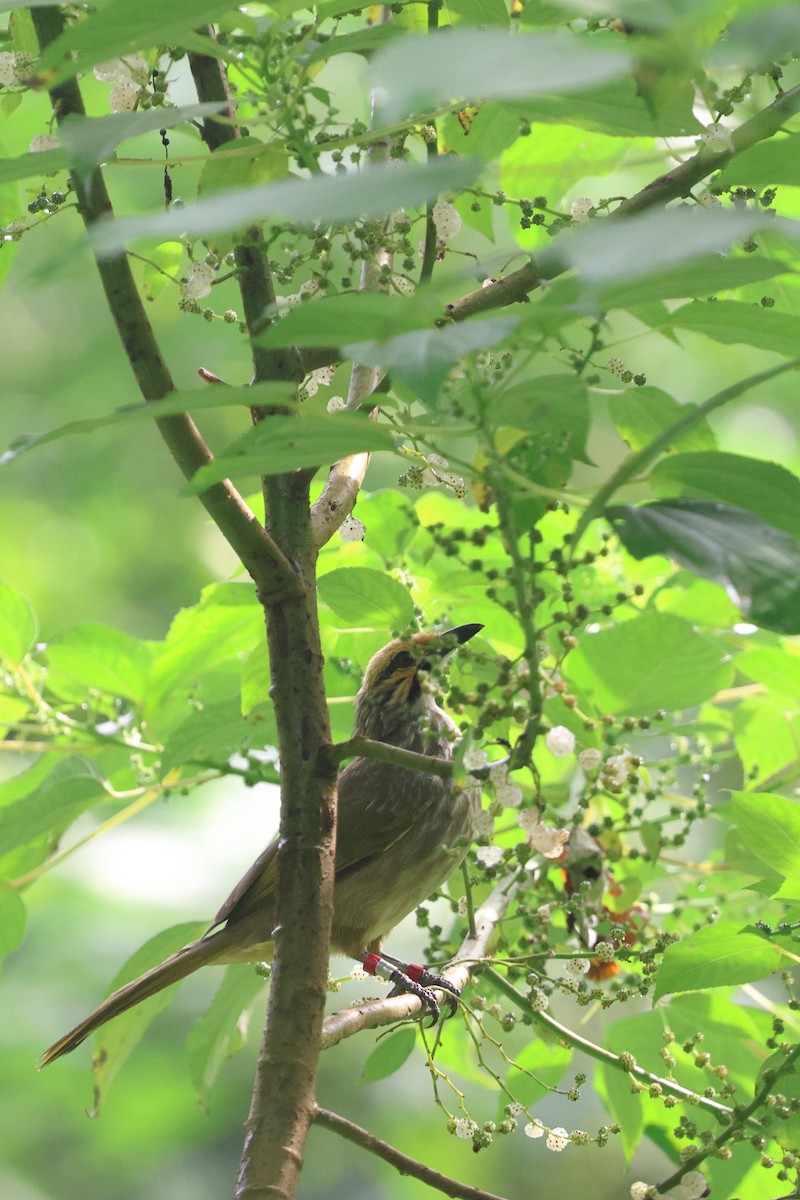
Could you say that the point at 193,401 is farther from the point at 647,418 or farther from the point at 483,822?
the point at 647,418

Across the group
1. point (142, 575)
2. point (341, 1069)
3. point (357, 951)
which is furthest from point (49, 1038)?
point (357, 951)

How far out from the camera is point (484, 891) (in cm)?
207

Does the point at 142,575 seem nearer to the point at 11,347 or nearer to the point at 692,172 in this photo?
the point at 11,347

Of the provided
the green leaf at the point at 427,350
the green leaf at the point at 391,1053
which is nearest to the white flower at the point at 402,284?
the green leaf at the point at 427,350

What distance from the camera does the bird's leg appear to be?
1864 mm

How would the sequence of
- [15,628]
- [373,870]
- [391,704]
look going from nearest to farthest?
[15,628] → [373,870] → [391,704]

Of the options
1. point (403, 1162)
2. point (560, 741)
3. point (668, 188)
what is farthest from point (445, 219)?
point (403, 1162)

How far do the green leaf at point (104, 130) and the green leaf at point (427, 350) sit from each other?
24 cm

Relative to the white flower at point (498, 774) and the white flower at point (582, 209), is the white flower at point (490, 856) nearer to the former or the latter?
the white flower at point (498, 774)

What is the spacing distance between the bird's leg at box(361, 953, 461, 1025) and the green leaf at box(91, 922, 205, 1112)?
0.40 metres

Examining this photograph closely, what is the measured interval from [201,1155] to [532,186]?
5.29m

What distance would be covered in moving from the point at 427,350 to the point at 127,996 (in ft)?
5.47

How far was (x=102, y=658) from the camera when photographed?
200 cm

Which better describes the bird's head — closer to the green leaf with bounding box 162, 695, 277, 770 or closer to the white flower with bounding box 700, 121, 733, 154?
the green leaf with bounding box 162, 695, 277, 770
